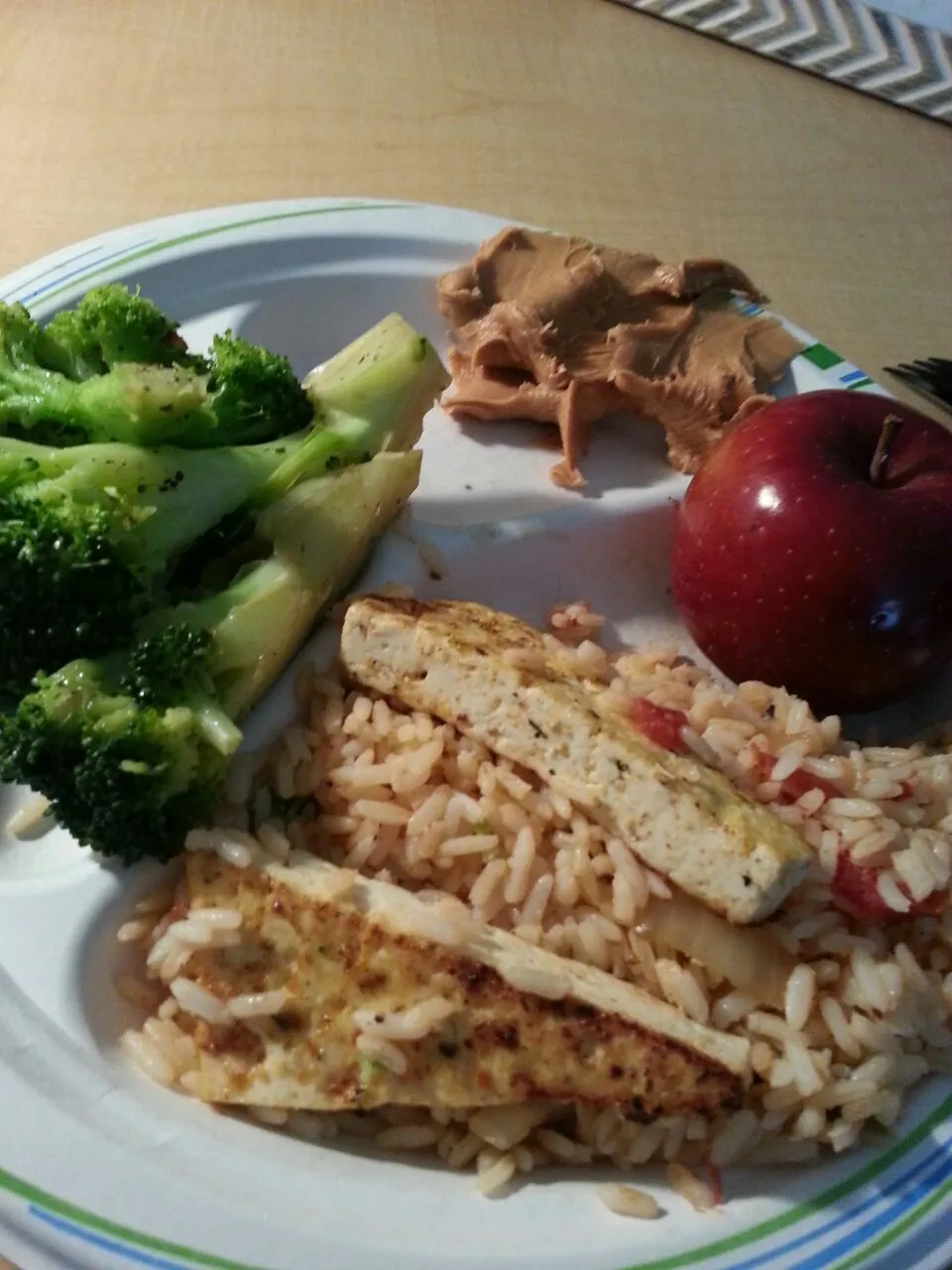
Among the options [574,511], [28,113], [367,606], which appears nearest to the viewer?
[367,606]

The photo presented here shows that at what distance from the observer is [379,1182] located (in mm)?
1507

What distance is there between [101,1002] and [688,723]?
109cm

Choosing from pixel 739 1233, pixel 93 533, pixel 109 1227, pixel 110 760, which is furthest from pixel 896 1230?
pixel 93 533

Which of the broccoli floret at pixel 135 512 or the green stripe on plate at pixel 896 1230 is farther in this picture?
the broccoli floret at pixel 135 512

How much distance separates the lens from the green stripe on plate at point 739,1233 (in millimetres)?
1322

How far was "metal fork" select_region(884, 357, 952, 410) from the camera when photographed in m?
3.05

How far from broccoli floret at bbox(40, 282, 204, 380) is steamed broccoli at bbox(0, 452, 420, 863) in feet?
1.32

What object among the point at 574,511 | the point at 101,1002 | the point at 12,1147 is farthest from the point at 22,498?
the point at 574,511

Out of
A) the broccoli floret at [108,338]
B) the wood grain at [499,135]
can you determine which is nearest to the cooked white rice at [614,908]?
the broccoli floret at [108,338]

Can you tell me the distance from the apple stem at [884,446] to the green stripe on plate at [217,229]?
58.7 inches

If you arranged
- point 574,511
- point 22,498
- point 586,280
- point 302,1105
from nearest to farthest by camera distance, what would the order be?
point 302,1105 < point 22,498 < point 574,511 < point 586,280

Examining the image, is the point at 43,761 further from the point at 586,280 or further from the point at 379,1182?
the point at 586,280

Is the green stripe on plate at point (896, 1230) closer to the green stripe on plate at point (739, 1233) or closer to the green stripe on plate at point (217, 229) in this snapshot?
the green stripe on plate at point (739, 1233)

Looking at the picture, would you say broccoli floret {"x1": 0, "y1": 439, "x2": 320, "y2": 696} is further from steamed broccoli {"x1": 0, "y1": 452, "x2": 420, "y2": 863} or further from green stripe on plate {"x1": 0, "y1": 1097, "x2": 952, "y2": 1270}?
green stripe on plate {"x1": 0, "y1": 1097, "x2": 952, "y2": 1270}
